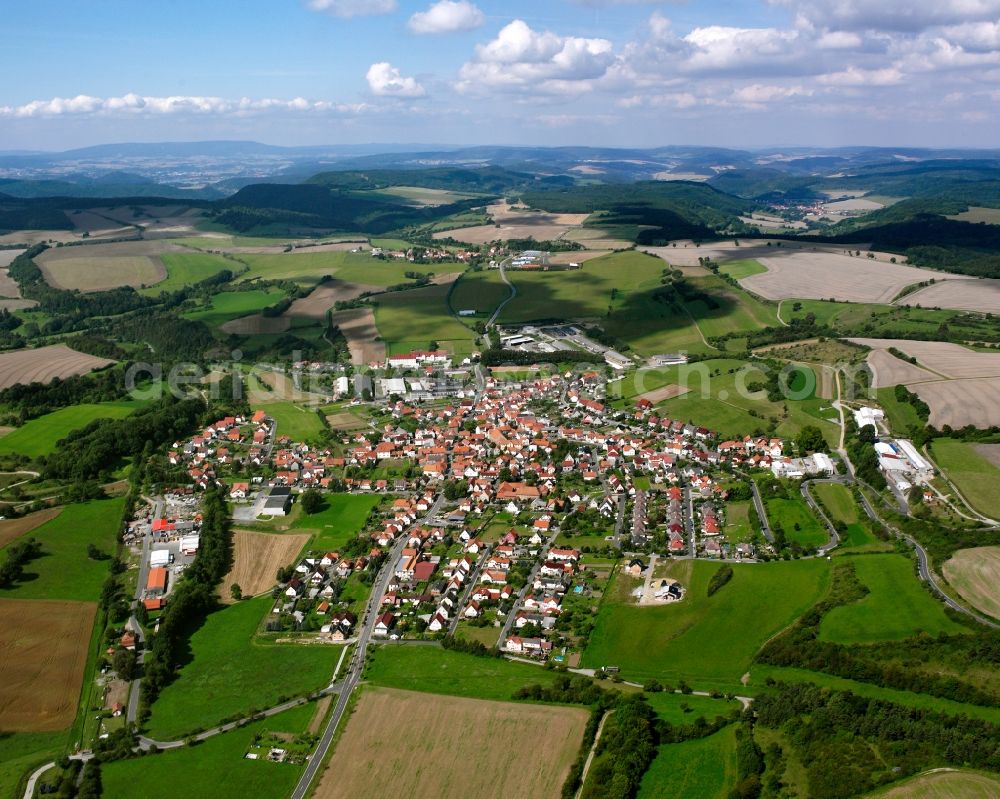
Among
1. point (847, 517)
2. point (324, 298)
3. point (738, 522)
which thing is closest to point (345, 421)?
point (738, 522)

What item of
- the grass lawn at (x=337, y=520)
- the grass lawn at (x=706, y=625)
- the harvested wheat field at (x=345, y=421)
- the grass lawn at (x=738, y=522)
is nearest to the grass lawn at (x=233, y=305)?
the harvested wheat field at (x=345, y=421)

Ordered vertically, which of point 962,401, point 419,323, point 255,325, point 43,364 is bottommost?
point 43,364

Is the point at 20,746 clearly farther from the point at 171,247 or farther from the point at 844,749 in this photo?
the point at 171,247

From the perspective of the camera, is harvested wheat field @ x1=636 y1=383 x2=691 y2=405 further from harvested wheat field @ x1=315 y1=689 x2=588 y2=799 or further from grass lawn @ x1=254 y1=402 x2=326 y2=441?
harvested wheat field @ x1=315 y1=689 x2=588 y2=799

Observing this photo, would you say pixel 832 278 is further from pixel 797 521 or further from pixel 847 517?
pixel 797 521

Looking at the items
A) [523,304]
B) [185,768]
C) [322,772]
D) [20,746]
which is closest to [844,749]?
[322,772]
